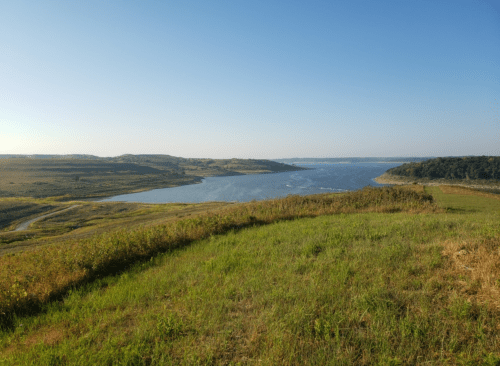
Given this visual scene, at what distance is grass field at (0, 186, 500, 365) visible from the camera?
12.5 feet

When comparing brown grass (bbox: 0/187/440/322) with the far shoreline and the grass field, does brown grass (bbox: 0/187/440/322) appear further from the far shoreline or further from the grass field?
the far shoreline

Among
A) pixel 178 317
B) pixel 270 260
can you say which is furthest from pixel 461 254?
pixel 178 317

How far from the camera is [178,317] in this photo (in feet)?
15.6

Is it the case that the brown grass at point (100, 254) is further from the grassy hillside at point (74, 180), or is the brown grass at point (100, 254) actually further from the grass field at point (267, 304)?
the grassy hillside at point (74, 180)

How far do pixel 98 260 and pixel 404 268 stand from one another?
9287 mm

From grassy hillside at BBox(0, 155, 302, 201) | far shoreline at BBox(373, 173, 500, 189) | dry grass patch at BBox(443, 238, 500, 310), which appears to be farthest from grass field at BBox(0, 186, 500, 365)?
grassy hillside at BBox(0, 155, 302, 201)

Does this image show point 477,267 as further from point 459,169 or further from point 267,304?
point 459,169

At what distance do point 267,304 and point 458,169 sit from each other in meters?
116

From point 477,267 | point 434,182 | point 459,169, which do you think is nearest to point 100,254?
point 477,267

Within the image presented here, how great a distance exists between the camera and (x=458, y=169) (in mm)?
90062

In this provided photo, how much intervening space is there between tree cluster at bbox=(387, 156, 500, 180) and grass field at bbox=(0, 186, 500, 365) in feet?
337

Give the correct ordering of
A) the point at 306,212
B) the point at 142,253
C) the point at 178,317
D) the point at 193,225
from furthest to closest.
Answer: the point at 306,212
the point at 193,225
the point at 142,253
the point at 178,317

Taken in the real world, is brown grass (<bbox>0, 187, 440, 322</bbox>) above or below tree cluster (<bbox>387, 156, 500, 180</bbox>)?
below

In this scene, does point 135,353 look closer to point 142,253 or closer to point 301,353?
point 301,353
